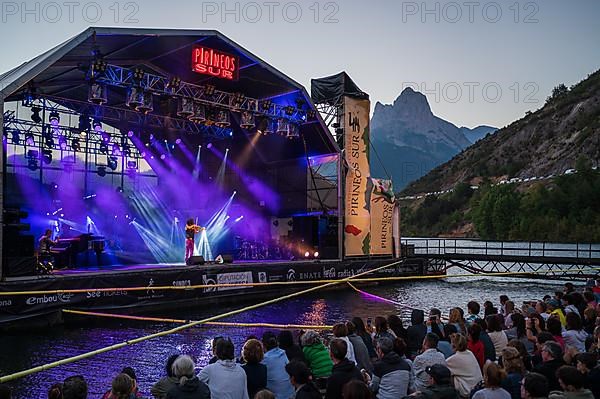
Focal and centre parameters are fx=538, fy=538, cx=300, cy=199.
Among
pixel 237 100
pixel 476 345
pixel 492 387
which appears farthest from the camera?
pixel 237 100

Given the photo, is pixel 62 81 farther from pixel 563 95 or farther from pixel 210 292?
pixel 563 95

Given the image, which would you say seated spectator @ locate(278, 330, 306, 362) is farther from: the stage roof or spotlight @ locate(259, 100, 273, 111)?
spotlight @ locate(259, 100, 273, 111)

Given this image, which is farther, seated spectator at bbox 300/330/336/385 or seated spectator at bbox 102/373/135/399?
seated spectator at bbox 300/330/336/385

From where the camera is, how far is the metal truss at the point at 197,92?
17.6 metres

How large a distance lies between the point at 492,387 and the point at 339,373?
4.44 ft

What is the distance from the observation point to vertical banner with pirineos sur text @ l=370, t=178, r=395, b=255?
2614 centimetres

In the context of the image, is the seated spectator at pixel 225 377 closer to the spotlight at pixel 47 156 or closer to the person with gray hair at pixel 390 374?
the person with gray hair at pixel 390 374

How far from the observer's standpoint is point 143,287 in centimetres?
1625

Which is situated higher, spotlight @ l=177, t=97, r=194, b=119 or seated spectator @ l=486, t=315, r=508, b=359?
spotlight @ l=177, t=97, r=194, b=119

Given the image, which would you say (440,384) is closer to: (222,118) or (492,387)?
(492,387)

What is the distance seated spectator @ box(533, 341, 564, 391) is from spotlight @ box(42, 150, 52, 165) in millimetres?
22182

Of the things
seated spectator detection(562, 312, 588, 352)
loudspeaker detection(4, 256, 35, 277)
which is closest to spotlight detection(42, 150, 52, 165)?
loudspeaker detection(4, 256, 35, 277)

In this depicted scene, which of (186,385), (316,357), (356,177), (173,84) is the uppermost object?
(173,84)

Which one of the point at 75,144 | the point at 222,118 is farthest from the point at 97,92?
the point at 75,144
